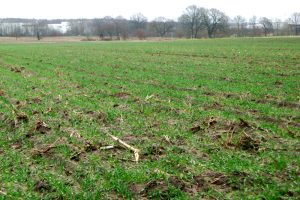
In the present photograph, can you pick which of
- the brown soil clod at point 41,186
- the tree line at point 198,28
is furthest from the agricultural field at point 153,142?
the tree line at point 198,28

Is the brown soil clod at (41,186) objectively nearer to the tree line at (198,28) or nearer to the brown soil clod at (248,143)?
the brown soil clod at (248,143)

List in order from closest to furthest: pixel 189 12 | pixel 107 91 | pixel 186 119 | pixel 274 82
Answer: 1. pixel 186 119
2. pixel 107 91
3. pixel 274 82
4. pixel 189 12

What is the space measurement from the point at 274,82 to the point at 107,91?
6854 mm

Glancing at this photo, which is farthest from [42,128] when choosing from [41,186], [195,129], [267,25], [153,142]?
[267,25]

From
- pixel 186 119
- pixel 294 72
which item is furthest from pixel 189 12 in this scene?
pixel 186 119

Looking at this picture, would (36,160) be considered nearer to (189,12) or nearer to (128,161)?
(128,161)

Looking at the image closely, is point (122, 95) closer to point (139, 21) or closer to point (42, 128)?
point (42, 128)

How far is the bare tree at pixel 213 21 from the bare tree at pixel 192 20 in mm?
2833

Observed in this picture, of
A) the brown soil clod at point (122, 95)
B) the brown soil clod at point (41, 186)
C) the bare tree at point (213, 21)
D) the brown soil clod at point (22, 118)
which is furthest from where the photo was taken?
the bare tree at point (213, 21)

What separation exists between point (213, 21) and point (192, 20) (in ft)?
30.7

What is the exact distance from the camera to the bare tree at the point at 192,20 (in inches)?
5497

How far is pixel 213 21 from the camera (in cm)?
13662

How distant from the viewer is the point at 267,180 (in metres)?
6.09

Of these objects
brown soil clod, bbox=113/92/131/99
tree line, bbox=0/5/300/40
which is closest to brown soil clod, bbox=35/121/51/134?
brown soil clod, bbox=113/92/131/99
